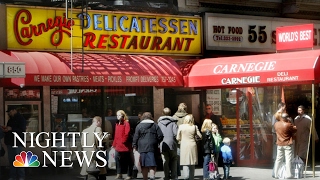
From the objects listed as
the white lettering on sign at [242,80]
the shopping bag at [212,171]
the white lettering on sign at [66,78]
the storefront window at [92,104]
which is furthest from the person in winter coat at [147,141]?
the white lettering on sign at [242,80]

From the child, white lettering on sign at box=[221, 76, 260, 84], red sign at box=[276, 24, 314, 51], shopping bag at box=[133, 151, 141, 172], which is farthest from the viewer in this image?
white lettering on sign at box=[221, 76, 260, 84]

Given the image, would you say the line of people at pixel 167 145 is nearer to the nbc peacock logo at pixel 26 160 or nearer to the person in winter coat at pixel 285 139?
the person in winter coat at pixel 285 139

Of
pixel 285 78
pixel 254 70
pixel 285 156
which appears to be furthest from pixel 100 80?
pixel 285 156

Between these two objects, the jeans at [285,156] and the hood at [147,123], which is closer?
the hood at [147,123]

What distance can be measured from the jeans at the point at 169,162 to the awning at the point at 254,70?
3753mm

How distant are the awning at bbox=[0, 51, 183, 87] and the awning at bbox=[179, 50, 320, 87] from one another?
24.2 inches

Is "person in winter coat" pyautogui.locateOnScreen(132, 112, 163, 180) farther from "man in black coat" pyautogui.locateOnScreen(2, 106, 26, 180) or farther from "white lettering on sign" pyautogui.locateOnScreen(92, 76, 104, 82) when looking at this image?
"man in black coat" pyautogui.locateOnScreen(2, 106, 26, 180)

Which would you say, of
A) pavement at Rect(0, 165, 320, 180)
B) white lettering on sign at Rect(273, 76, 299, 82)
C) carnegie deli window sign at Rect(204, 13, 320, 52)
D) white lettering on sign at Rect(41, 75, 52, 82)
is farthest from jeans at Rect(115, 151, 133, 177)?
carnegie deli window sign at Rect(204, 13, 320, 52)

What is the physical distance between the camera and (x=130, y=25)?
20203 millimetres

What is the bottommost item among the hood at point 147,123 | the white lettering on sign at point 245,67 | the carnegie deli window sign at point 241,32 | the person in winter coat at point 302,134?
the person in winter coat at point 302,134

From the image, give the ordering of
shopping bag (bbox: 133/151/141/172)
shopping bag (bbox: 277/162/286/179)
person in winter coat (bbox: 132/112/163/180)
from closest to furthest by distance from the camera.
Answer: person in winter coat (bbox: 132/112/163/180), shopping bag (bbox: 133/151/141/172), shopping bag (bbox: 277/162/286/179)

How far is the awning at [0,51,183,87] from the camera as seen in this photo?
1714cm

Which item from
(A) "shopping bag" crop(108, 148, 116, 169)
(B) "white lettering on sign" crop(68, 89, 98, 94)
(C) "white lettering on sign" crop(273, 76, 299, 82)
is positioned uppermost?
(C) "white lettering on sign" crop(273, 76, 299, 82)

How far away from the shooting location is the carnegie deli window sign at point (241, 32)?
2173 cm
